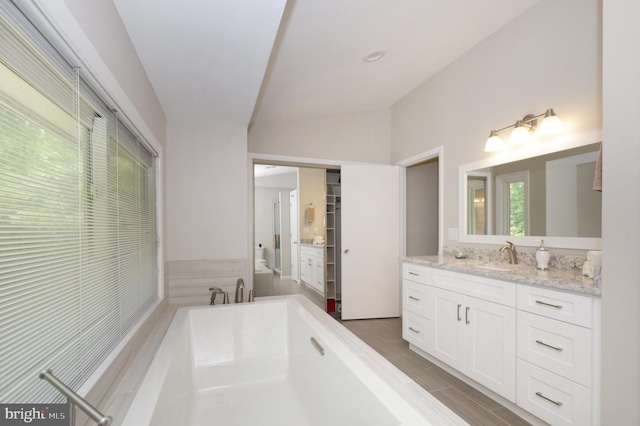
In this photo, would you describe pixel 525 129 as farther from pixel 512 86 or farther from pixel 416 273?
pixel 416 273

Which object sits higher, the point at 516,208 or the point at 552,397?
the point at 516,208

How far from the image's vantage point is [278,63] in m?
2.42

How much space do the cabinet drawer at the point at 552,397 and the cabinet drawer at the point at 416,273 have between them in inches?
35.5

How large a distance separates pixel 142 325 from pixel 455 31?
3.16m

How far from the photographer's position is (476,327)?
6.62 feet

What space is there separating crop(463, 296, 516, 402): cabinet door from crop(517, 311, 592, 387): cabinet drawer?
76 mm

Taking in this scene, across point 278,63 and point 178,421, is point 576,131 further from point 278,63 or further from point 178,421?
point 178,421

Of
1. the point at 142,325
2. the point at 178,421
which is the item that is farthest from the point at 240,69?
the point at 178,421

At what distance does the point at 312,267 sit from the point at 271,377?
323 cm

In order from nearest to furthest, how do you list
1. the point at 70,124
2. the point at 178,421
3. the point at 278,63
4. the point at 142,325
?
the point at 70,124, the point at 178,421, the point at 142,325, the point at 278,63

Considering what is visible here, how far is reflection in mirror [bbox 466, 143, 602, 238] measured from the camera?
190cm

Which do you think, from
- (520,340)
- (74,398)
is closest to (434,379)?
(520,340)

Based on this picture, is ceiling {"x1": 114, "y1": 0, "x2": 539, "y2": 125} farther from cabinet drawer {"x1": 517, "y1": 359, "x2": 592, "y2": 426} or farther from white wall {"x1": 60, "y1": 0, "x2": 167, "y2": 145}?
cabinet drawer {"x1": 517, "y1": 359, "x2": 592, "y2": 426}

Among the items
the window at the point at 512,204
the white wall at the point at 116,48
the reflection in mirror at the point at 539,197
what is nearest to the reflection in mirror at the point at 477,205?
the reflection in mirror at the point at 539,197
